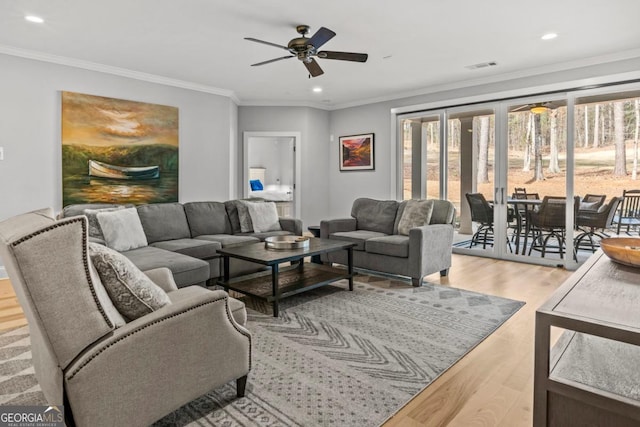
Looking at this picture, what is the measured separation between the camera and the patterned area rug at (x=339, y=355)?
1.81m

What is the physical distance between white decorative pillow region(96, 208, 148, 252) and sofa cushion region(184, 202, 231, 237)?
0.73m

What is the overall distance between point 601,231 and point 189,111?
5.74 meters

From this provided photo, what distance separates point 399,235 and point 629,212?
272 cm

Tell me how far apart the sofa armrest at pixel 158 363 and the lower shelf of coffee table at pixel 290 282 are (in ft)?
4.34

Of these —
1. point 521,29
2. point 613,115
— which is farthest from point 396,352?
point 613,115

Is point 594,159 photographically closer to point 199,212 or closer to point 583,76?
point 583,76

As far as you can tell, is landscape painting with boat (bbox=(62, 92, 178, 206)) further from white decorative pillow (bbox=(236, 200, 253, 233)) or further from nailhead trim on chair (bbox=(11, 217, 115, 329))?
nailhead trim on chair (bbox=(11, 217, 115, 329))

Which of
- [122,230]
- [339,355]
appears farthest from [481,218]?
[122,230]

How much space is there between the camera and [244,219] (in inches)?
191

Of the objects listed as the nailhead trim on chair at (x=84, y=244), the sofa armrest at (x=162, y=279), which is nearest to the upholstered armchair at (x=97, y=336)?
the nailhead trim on chair at (x=84, y=244)

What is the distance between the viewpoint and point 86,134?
470cm

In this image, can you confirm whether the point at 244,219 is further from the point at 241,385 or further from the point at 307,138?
the point at 241,385

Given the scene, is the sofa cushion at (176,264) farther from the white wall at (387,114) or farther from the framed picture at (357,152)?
the framed picture at (357,152)

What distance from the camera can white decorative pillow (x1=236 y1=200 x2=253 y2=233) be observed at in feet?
15.8
